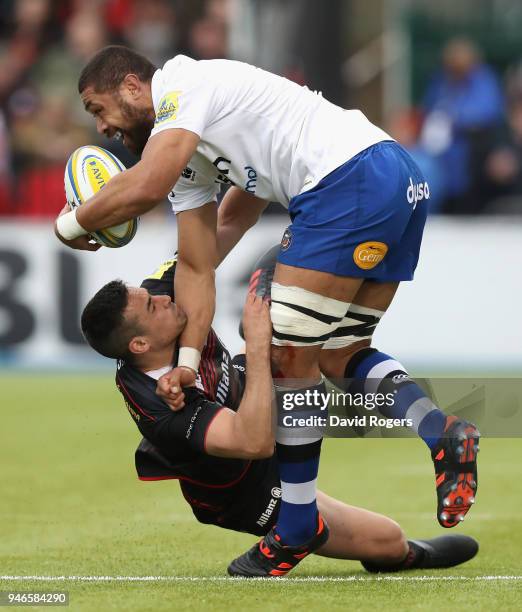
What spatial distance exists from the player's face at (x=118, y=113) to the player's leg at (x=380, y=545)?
1.81 meters

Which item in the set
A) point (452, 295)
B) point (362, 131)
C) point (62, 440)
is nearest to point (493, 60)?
point (452, 295)

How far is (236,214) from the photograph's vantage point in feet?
21.7

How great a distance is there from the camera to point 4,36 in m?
15.8

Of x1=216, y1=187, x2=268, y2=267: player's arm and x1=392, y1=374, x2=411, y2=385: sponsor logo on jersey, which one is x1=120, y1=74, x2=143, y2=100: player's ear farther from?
x1=392, y1=374, x2=411, y2=385: sponsor logo on jersey

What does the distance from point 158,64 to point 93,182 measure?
8674 mm

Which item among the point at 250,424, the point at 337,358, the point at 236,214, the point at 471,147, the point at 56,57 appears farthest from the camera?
the point at 56,57

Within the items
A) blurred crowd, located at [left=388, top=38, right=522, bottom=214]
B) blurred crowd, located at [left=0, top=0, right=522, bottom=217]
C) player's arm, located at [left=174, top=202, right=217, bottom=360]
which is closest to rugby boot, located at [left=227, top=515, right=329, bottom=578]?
player's arm, located at [left=174, top=202, right=217, bottom=360]

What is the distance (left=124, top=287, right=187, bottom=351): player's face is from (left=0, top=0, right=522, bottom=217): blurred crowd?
8159mm

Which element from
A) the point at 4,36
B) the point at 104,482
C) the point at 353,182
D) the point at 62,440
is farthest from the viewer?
the point at 4,36

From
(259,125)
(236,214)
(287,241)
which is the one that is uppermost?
(259,125)

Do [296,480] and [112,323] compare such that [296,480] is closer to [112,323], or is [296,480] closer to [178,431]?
[178,431]

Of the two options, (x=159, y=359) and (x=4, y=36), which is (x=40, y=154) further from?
(x=159, y=359)

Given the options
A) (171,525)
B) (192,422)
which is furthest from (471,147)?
(192,422)

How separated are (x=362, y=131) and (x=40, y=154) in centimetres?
905
